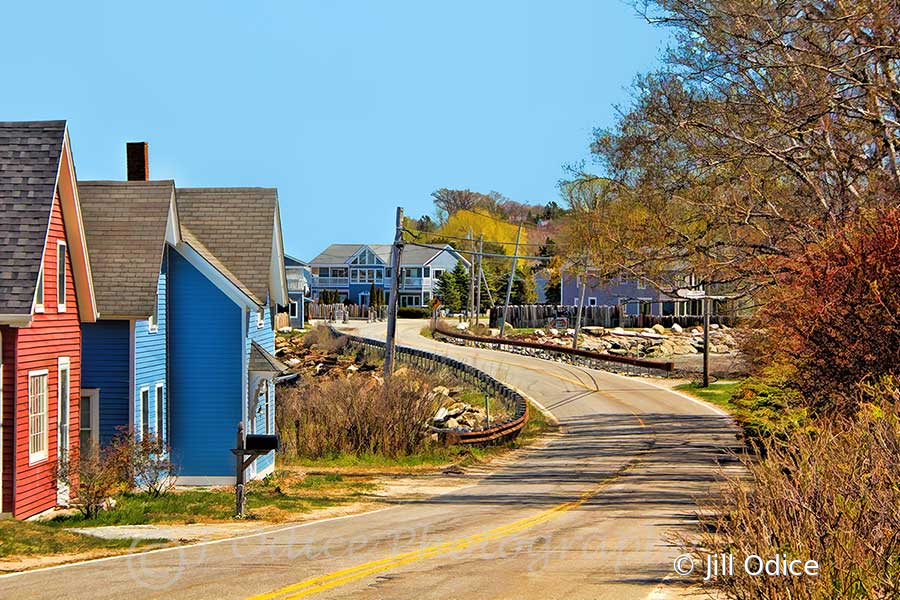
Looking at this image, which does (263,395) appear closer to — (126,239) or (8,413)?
(126,239)

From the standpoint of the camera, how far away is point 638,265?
28562mm

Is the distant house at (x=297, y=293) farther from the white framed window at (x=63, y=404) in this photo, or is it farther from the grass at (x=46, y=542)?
the grass at (x=46, y=542)

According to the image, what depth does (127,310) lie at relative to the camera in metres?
25.4

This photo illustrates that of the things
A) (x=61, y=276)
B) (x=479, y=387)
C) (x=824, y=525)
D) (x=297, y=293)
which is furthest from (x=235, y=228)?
(x=297, y=293)

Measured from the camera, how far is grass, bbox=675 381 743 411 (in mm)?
52594

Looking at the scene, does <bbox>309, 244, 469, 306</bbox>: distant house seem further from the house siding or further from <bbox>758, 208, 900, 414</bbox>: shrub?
<bbox>758, 208, 900, 414</bbox>: shrub

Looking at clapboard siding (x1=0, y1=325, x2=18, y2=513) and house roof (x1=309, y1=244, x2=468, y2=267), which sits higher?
house roof (x1=309, y1=244, x2=468, y2=267)

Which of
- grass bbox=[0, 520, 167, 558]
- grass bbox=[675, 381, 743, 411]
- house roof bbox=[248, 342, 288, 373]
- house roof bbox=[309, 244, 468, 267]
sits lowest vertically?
grass bbox=[675, 381, 743, 411]

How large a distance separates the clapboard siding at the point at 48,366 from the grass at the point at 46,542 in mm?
2131

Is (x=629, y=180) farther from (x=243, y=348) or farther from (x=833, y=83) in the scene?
(x=243, y=348)

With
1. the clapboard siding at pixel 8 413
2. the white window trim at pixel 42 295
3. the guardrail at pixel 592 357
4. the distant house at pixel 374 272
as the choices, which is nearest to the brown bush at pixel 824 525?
the clapboard siding at pixel 8 413

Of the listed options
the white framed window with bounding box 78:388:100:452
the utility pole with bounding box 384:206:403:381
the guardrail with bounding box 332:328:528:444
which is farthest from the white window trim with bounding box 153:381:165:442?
the utility pole with bounding box 384:206:403:381

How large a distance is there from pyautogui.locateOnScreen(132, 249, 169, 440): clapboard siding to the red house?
259cm

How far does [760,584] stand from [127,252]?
2099 cm
